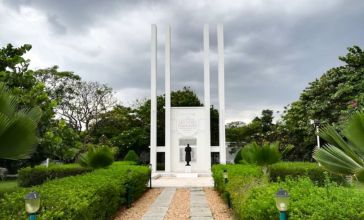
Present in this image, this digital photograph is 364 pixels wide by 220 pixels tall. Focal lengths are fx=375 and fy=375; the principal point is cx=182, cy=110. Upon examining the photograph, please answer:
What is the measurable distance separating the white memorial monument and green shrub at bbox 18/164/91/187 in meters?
9.79

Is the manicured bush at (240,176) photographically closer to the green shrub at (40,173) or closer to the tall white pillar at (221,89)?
the green shrub at (40,173)

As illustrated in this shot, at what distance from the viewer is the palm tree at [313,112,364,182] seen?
4336 mm

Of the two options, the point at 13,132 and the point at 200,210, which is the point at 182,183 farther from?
the point at 13,132

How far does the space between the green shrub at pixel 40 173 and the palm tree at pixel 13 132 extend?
1087 cm

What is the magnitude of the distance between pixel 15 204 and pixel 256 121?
3535cm

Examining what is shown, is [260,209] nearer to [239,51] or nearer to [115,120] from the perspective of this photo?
[239,51]

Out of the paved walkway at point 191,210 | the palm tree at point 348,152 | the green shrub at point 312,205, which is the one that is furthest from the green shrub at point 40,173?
the palm tree at point 348,152

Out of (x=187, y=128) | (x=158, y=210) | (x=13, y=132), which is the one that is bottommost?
(x=158, y=210)

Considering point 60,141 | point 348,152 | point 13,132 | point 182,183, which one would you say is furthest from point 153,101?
point 348,152

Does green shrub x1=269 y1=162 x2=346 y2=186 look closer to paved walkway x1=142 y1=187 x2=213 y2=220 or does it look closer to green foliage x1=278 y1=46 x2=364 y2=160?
paved walkway x1=142 y1=187 x2=213 y2=220

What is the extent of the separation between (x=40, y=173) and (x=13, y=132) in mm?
12392

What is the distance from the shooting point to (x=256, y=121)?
3853 cm

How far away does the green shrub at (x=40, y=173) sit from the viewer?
1645cm

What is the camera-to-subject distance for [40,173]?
54.7 feet
